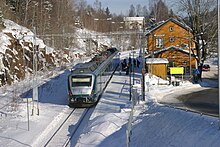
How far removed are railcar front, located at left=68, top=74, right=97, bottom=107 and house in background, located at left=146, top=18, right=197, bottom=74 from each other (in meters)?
22.4

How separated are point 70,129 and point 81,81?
5.31 meters

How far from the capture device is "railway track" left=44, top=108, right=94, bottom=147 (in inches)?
720

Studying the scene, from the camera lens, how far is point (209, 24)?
43.4 meters

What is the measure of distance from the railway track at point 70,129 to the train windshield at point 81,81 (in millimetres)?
1706

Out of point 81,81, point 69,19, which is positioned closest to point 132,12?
point 69,19

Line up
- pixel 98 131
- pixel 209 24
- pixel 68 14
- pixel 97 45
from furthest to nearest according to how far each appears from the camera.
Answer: pixel 97 45 → pixel 68 14 → pixel 209 24 → pixel 98 131

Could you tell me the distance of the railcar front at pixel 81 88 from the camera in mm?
25391

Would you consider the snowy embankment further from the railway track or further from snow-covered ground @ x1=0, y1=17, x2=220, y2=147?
the railway track

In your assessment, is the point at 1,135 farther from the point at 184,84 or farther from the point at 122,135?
the point at 184,84

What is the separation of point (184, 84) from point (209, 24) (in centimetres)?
914

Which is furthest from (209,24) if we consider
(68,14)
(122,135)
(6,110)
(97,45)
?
(97,45)

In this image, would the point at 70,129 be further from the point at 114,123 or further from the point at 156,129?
the point at 156,129

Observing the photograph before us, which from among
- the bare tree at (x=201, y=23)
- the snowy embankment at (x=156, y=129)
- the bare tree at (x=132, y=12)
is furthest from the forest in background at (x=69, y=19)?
the bare tree at (x=132, y=12)

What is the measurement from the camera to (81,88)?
25.4m
